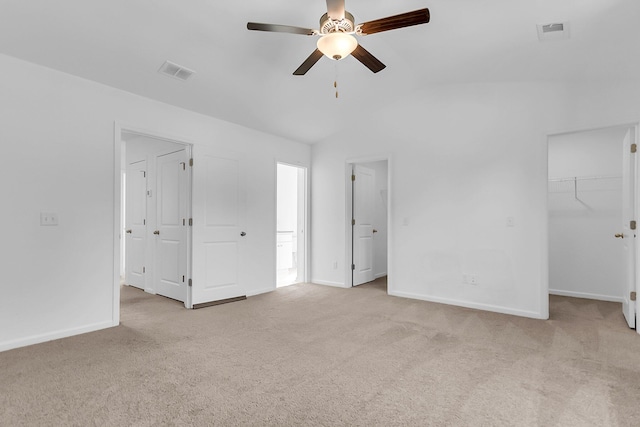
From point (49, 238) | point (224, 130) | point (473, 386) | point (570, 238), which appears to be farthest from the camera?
point (570, 238)

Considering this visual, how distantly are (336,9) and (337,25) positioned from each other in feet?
0.32

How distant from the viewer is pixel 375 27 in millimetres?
2279

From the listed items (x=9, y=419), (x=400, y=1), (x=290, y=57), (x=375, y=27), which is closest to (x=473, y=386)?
(x=375, y=27)

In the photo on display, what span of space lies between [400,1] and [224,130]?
272cm

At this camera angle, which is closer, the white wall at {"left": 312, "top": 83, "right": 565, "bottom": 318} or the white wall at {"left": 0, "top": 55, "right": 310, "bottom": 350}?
the white wall at {"left": 0, "top": 55, "right": 310, "bottom": 350}

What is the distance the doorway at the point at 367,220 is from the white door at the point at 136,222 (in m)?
3.20

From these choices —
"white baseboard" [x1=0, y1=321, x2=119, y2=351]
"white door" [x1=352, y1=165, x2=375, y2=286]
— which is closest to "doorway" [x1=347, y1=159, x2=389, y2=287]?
"white door" [x1=352, y1=165, x2=375, y2=286]

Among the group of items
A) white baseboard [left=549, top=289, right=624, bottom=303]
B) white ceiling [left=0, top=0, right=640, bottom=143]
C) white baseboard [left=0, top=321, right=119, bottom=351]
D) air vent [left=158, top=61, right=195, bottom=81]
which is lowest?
white baseboard [left=549, top=289, right=624, bottom=303]

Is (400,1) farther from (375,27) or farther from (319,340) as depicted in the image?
(319,340)

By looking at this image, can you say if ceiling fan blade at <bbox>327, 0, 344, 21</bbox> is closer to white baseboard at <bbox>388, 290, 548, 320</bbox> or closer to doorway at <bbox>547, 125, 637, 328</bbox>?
white baseboard at <bbox>388, 290, 548, 320</bbox>

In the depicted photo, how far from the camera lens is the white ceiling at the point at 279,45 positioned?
2664mm

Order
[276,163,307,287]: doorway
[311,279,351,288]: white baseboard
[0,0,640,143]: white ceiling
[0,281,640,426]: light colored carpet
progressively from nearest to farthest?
[0,281,640,426]: light colored carpet < [0,0,640,143]: white ceiling < [311,279,351,288]: white baseboard < [276,163,307,287]: doorway

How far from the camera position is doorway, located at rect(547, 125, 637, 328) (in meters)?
4.64

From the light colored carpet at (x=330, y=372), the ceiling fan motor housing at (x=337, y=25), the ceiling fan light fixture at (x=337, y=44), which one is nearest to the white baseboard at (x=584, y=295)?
the light colored carpet at (x=330, y=372)
